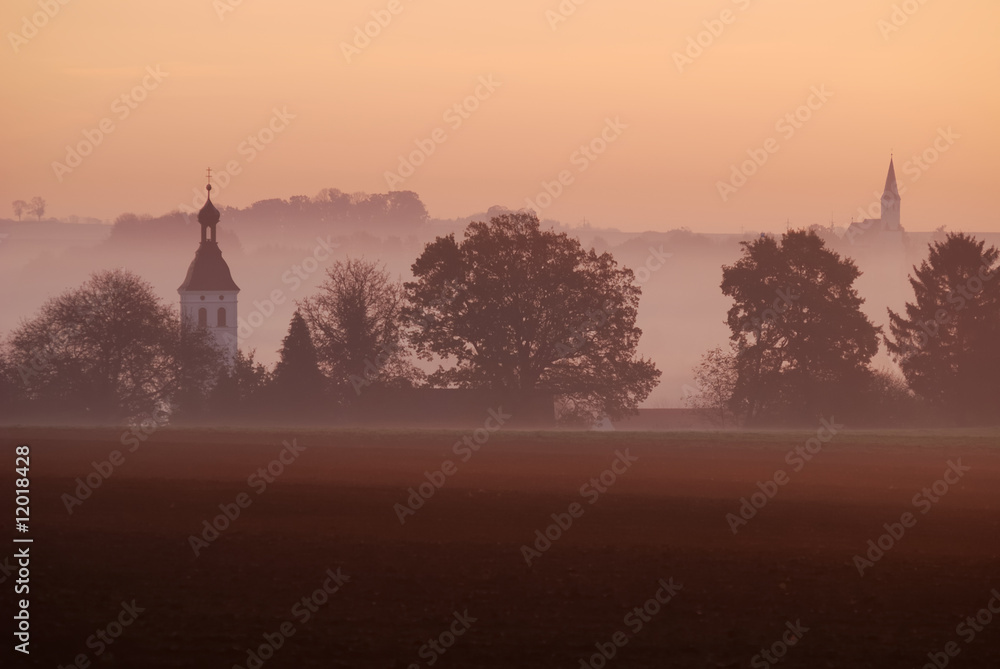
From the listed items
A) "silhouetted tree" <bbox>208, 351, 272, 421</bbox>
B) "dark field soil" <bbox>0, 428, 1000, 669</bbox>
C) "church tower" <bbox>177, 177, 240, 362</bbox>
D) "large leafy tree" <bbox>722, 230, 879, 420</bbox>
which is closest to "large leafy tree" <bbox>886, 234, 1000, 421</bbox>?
"large leafy tree" <bbox>722, 230, 879, 420</bbox>

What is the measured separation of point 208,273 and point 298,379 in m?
40.2

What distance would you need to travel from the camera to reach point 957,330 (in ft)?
285

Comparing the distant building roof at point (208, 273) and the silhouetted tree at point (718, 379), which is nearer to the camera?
the silhouetted tree at point (718, 379)

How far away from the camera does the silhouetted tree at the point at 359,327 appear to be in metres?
90.7

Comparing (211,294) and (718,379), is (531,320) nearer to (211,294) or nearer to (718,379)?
(718,379)

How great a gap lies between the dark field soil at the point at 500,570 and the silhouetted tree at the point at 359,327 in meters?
46.9

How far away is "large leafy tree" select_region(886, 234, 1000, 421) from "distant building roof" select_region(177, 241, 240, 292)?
6146 centimetres

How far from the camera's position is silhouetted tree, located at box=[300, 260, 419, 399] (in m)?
90.7

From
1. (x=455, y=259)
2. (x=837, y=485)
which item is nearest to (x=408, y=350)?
(x=455, y=259)

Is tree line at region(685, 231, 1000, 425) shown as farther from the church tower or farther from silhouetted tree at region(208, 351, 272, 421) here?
the church tower

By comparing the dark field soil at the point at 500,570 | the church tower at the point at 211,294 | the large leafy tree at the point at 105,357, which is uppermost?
the church tower at the point at 211,294

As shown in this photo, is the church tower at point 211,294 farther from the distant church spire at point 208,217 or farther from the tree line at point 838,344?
the tree line at point 838,344

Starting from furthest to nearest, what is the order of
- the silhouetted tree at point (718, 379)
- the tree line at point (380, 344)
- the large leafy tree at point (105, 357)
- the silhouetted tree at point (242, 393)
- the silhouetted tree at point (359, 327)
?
the large leafy tree at point (105, 357) < the silhouetted tree at point (359, 327) < the silhouetted tree at point (242, 393) < the silhouetted tree at point (718, 379) < the tree line at point (380, 344)

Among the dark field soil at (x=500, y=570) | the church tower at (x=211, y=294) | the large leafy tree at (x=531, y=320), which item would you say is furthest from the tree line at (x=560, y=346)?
the dark field soil at (x=500, y=570)
